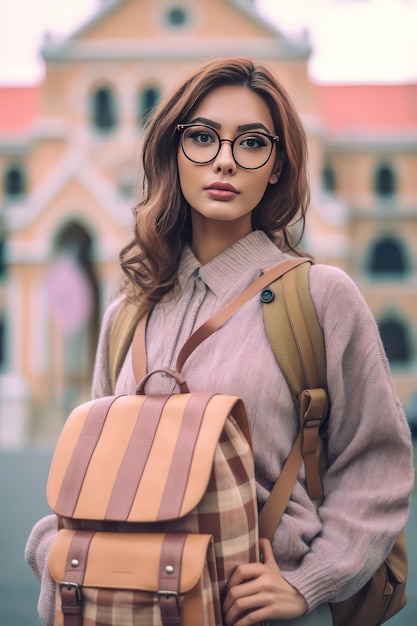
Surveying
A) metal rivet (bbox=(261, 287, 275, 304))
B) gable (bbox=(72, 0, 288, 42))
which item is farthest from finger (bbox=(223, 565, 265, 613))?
gable (bbox=(72, 0, 288, 42))

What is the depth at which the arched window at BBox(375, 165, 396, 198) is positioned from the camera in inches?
661

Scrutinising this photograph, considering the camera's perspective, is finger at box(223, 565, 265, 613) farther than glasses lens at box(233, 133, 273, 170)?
No

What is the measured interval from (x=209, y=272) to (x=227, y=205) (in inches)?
6.4

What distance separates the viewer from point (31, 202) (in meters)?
15.2

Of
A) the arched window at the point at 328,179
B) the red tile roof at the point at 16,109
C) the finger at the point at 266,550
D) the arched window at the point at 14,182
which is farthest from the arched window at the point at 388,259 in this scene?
the finger at the point at 266,550

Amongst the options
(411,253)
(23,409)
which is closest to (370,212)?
(411,253)

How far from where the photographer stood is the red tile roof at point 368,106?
17.6m

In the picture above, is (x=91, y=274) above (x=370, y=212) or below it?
below

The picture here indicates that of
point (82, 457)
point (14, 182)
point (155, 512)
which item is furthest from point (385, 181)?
point (155, 512)

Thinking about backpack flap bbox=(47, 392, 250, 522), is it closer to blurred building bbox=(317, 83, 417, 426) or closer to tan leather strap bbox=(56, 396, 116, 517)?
tan leather strap bbox=(56, 396, 116, 517)

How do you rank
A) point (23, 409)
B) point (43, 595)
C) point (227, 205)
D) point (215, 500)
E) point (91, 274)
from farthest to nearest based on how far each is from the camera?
point (91, 274), point (23, 409), point (227, 205), point (43, 595), point (215, 500)

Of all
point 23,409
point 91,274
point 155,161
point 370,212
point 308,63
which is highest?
point 308,63

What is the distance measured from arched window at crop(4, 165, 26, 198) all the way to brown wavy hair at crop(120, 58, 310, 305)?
51.3ft

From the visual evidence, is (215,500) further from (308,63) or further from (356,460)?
(308,63)
